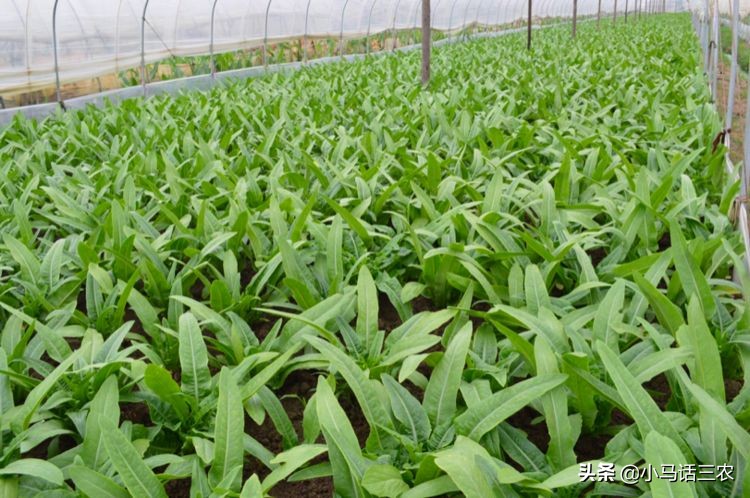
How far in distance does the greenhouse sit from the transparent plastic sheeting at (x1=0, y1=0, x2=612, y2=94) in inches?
89.9

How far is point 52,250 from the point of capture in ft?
10.3

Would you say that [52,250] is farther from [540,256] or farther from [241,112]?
[241,112]

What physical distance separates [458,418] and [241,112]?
547 centimetres

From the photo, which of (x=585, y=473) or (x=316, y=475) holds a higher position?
(x=585, y=473)

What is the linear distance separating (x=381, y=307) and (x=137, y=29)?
Answer: 8984mm

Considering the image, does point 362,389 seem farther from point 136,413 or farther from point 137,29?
point 137,29

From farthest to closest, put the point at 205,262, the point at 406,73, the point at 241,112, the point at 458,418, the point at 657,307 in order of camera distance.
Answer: the point at 406,73 → the point at 241,112 → the point at 205,262 → the point at 657,307 → the point at 458,418

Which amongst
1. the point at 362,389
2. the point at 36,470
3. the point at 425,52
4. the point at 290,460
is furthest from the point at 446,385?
the point at 425,52

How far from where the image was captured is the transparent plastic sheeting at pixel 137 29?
852 centimetres

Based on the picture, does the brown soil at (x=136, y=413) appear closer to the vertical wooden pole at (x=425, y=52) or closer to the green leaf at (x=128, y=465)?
the green leaf at (x=128, y=465)

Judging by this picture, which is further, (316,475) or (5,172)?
(5,172)

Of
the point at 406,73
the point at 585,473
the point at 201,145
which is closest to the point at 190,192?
the point at 201,145

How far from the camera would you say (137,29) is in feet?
34.8

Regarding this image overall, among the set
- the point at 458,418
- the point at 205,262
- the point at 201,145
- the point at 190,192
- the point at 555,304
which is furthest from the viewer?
the point at 201,145
